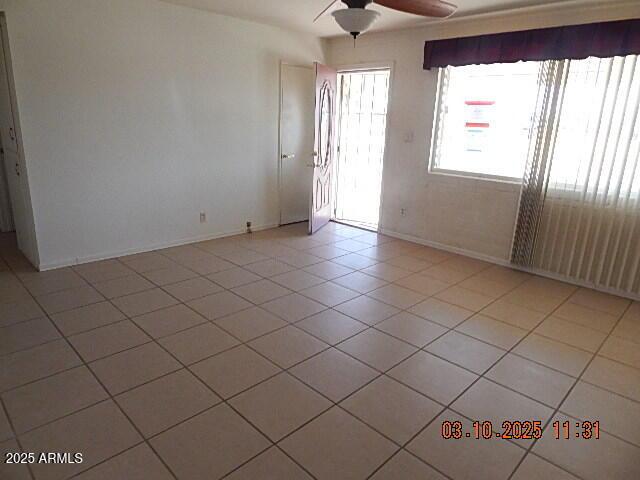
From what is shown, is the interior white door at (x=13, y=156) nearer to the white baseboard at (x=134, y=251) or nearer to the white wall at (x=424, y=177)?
the white baseboard at (x=134, y=251)

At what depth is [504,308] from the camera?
132 inches

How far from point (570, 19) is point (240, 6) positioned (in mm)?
3008

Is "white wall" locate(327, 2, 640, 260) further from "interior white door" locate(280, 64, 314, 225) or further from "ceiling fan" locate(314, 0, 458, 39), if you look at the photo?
"ceiling fan" locate(314, 0, 458, 39)

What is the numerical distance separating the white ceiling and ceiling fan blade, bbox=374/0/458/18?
1112 mm

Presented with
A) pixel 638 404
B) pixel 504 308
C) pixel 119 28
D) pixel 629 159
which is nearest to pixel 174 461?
pixel 638 404

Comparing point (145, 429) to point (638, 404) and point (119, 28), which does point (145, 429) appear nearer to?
point (638, 404)

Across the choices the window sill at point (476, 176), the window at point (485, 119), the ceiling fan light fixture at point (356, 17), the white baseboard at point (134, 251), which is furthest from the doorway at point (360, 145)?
the ceiling fan light fixture at point (356, 17)

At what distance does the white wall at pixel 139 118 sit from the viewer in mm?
3447

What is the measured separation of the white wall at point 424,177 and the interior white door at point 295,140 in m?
0.65

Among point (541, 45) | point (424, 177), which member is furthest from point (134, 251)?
point (541, 45)

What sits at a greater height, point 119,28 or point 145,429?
point 119,28

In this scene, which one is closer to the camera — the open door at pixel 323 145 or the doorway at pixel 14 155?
the doorway at pixel 14 155

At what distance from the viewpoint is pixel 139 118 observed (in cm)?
402
